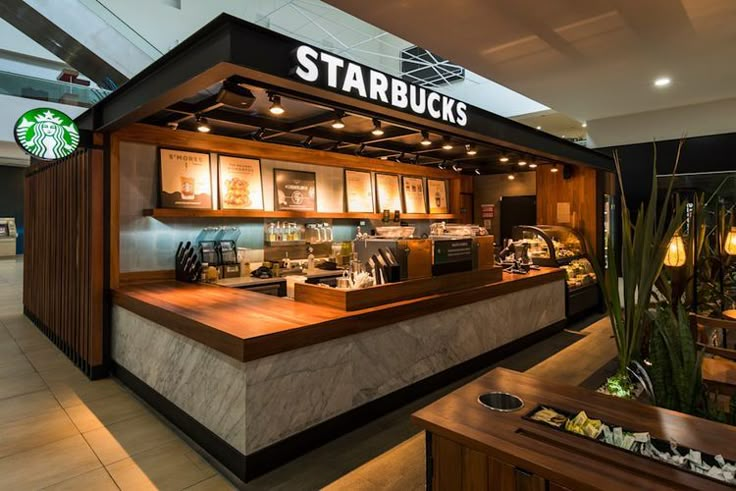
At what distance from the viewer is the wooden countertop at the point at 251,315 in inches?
100

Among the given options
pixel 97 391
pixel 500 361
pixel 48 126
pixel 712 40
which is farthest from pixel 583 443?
pixel 712 40

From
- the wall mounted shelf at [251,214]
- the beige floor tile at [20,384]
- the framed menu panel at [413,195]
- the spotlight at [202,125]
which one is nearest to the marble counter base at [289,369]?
the beige floor tile at [20,384]

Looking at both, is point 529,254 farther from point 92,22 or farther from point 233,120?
point 92,22

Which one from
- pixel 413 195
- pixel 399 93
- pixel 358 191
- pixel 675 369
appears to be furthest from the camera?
pixel 413 195

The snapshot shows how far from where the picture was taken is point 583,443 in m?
1.45

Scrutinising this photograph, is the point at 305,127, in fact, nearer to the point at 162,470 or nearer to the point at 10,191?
the point at 162,470

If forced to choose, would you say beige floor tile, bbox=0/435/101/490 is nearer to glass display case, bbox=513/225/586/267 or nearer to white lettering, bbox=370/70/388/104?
white lettering, bbox=370/70/388/104

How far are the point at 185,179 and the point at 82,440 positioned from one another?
271 centimetres

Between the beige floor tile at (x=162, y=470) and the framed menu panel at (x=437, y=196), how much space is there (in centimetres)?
591

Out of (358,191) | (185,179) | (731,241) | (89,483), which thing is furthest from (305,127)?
(731,241)

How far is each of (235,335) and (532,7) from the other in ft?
11.8

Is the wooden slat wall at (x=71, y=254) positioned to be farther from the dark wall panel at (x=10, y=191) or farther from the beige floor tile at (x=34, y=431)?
the dark wall panel at (x=10, y=191)

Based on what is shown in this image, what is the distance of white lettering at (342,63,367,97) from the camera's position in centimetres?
292

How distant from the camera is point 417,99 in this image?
356cm
